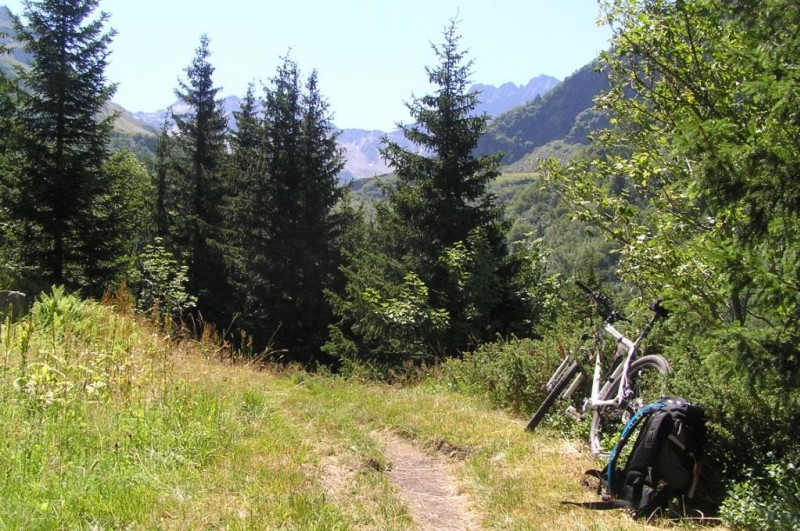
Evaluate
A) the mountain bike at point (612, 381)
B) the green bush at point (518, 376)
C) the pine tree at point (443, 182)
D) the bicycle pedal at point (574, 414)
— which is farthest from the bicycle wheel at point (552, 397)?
the pine tree at point (443, 182)

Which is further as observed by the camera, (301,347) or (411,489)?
(301,347)

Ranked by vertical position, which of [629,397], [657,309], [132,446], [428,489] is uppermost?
[657,309]

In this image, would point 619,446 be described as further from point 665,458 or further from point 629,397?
point 629,397

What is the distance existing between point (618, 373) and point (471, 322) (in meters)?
7.65

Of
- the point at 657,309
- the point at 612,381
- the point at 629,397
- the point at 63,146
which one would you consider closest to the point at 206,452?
the point at 629,397

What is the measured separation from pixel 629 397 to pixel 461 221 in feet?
35.0

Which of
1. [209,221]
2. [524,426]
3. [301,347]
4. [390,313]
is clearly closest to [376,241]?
[301,347]

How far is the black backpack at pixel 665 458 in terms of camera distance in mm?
3543

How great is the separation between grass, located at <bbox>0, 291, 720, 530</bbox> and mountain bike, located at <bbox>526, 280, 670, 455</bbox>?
310 millimetres

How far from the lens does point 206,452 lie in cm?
407

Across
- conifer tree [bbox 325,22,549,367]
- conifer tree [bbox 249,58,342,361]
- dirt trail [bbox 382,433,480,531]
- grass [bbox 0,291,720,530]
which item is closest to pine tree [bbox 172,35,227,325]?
conifer tree [bbox 249,58,342,361]

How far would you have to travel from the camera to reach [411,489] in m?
4.48

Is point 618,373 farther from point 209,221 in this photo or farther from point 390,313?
point 209,221

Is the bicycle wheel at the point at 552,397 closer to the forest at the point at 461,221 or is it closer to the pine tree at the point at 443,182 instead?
the forest at the point at 461,221
